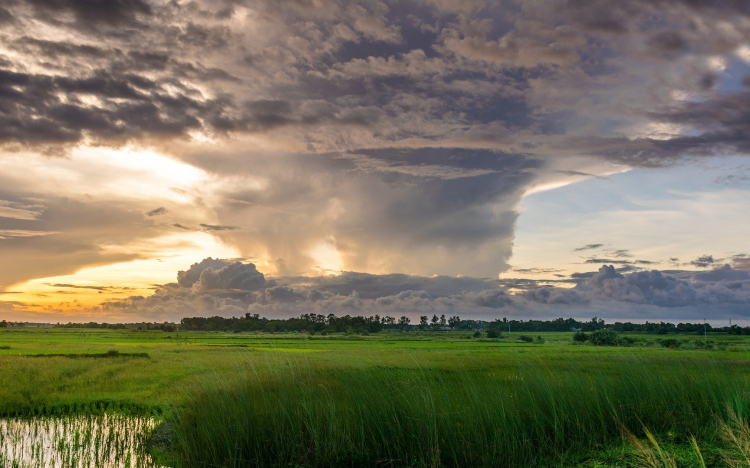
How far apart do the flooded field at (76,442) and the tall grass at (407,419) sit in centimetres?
266

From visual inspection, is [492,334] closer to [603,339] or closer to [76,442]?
[603,339]

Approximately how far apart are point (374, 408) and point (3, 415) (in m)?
16.4

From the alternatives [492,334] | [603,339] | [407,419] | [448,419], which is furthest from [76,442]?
[492,334]

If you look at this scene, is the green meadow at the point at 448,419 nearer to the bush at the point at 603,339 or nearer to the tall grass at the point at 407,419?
the tall grass at the point at 407,419

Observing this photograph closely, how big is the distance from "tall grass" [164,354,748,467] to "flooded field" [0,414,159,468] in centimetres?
266

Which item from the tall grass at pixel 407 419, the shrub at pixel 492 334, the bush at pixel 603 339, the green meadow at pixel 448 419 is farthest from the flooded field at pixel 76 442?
the shrub at pixel 492 334

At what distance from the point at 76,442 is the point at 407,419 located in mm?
9790

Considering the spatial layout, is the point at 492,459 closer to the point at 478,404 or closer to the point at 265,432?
the point at 478,404

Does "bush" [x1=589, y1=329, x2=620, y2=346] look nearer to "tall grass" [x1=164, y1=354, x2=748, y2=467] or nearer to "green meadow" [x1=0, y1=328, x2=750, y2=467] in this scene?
"green meadow" [x1=0, y1=328, x2=750, y2=467]

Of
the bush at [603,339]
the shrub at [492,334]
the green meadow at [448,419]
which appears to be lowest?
the shrub at [492,334]

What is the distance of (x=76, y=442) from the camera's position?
12.8 m

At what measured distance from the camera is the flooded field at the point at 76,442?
1125 centimetres

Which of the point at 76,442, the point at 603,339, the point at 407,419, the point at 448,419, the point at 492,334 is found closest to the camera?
the point at 448,419

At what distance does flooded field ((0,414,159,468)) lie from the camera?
11.2 m
